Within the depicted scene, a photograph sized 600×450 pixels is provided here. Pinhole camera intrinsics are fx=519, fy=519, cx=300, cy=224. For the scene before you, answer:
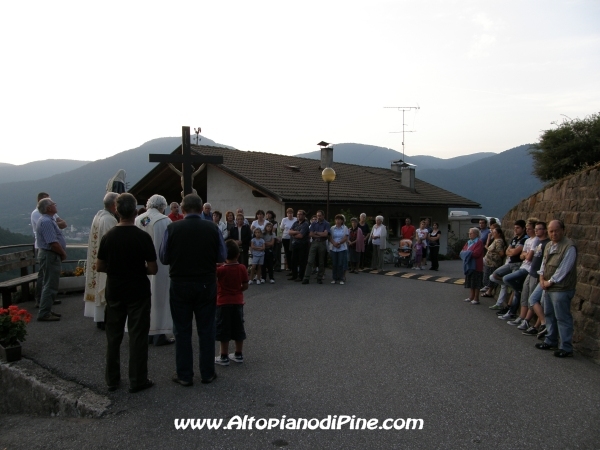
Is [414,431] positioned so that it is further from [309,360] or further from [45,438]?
[45,438]

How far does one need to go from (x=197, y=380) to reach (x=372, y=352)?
7.71ft

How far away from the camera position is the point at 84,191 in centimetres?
14888

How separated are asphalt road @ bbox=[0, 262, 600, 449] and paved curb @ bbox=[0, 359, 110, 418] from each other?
110 millimetres

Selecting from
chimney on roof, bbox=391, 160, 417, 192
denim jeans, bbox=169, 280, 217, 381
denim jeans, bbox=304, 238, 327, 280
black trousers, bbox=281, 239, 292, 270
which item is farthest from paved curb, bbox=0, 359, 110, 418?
chimney on roof, bbox=391, 160, 417, 192

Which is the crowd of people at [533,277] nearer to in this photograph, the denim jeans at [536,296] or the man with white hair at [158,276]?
the denim jeans at [536,296]

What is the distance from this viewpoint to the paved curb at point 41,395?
195 inches

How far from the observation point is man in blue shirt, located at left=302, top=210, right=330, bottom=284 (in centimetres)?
1290

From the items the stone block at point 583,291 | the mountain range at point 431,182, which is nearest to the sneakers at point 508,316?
the stone block at point 583,291

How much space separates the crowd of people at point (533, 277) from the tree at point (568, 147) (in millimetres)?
17498

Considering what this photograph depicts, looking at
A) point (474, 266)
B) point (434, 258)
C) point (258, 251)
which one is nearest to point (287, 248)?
point (258, 251)

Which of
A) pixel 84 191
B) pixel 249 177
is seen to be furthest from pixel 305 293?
pixel 84 191

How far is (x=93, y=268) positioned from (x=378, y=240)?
32.7 feet

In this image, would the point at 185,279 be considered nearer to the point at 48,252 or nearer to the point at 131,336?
the point at 131,336

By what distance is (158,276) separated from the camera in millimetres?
6922
